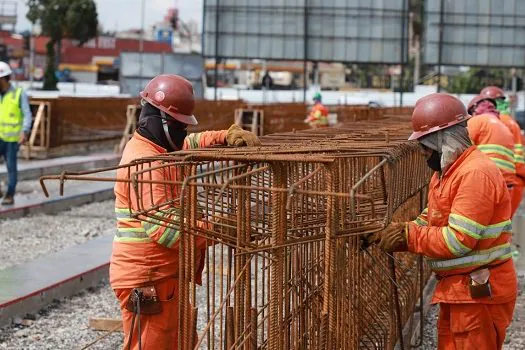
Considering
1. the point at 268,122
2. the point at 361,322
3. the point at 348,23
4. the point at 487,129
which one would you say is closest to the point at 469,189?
the point at 361,322

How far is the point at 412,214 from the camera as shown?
Result: 352 inches

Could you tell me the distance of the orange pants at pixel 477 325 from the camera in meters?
5.46

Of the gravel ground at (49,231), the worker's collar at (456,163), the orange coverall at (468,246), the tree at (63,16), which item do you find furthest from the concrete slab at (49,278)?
the tree at (63,16)

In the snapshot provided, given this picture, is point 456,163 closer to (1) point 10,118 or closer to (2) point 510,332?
(2) point 510,332

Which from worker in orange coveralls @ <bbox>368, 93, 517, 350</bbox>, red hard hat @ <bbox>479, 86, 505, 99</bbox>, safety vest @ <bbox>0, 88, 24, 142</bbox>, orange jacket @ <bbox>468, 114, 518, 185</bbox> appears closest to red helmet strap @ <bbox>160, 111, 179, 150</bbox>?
worker in orange coveralls @ <bbox>368, 93, 517, 350</bbox>

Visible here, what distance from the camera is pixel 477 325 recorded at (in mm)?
5465

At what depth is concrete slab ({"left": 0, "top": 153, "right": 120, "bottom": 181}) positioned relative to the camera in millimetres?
20469

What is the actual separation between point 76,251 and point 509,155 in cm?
477

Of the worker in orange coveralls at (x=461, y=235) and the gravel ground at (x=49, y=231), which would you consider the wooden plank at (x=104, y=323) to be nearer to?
the gravel ground at (x=49, y=231)

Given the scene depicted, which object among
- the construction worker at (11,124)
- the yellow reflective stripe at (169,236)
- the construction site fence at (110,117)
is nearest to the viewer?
the yellow reflective stripe at (169,236)

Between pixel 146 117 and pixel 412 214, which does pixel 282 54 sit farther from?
pixel 146 117

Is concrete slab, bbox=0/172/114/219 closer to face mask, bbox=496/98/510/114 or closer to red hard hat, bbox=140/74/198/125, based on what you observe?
face mask, bbox=496/98/510/114

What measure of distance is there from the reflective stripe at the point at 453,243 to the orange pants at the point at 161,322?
4.67 feet

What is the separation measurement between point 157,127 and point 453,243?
1655mm
